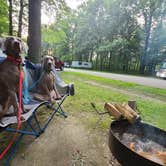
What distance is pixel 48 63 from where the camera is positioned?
2666 mm

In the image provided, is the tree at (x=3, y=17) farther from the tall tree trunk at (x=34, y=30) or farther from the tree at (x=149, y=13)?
the tree at (x=149, y=13)

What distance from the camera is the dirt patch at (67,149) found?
5.51ft

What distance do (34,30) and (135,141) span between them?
3.30m

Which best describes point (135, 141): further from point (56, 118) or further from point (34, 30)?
point (34, 30)

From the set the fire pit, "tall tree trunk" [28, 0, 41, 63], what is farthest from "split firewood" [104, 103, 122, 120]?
"tall tree trunk" [28, 0, 41, 63]

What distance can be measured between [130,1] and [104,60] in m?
9.42

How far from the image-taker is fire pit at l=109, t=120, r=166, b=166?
51.2 inches

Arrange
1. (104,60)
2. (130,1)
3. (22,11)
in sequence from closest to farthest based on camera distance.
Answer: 1. (22,11)
2. (130,1)
3. (104,60)

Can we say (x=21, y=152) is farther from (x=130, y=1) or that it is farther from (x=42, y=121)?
(x=130, y=1)

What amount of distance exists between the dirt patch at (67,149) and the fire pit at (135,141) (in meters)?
0.32

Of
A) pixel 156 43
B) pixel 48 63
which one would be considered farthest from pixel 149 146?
pixel 156 43

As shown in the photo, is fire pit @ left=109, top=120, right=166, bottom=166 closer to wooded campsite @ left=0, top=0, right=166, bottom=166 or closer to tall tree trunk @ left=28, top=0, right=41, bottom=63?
wooded campsite @ left=0, top=0, right=166, bottom=166

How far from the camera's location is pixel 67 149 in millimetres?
1899

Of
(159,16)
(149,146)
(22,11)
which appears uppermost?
(159,16)
